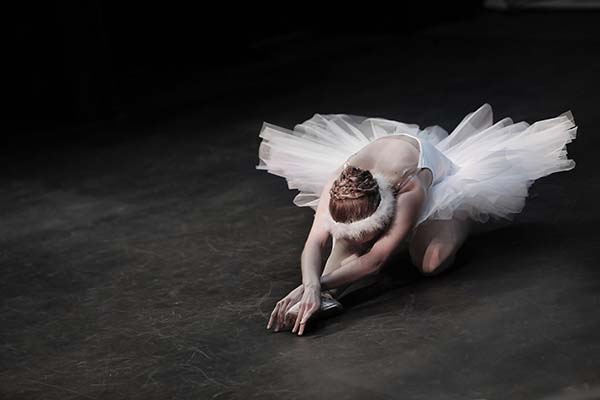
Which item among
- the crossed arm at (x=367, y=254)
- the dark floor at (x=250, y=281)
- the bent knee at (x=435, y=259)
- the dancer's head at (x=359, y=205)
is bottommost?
the dark floor at (x=250, y=281)

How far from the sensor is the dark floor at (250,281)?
3055 mm

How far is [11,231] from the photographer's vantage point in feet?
15.8

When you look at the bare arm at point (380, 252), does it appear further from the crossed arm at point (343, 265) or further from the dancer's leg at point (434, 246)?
the dancer's leg at point (434, 246)

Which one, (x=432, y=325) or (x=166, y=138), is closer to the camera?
(x=432, y=325)

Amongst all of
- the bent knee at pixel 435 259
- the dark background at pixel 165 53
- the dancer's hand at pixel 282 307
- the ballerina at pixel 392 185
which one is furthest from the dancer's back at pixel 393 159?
the dark background at pixel 165 53

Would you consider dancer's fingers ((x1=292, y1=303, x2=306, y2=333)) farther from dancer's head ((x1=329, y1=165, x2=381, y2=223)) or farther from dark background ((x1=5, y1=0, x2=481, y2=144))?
dark background ((x1=5, y1=0, x2=481, y2=144))

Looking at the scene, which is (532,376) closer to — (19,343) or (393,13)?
(19,343)

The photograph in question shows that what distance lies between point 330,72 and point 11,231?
10.2 feet

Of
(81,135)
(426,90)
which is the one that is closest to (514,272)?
(426,90)

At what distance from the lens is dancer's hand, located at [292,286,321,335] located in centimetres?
334

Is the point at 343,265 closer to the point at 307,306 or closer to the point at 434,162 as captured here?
the point at 307,306

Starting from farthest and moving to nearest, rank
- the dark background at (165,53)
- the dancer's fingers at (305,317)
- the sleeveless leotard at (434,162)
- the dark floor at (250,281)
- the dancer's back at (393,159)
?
the dark background at (165,53)
the sleeveless leotard at (434,162)
the dancer's back at (393,159)
the dancer's fingers at (305,317)
the dark floor at (250,281)

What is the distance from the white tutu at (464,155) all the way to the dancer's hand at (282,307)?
49 centimetres

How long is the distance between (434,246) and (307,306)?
552 millimetres
